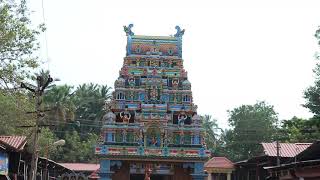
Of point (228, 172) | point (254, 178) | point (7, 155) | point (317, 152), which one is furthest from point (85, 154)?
point (317, 152)

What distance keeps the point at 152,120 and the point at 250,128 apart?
33.1m

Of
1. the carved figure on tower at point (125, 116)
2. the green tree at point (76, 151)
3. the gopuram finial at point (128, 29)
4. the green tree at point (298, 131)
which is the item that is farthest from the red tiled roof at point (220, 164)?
the green tree at point (76, 151)

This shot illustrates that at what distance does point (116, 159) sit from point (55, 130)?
3621cm

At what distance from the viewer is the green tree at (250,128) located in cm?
7050

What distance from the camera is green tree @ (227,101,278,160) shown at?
231 ft

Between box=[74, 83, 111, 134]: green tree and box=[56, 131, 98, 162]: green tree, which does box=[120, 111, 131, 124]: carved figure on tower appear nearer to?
box=[56, 131, 98, 162]: green tree

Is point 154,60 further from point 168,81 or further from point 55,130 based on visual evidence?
point 55,130

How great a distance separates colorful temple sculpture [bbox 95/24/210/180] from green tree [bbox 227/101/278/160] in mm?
27774

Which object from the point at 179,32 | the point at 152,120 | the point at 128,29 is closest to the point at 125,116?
the point at 152,120

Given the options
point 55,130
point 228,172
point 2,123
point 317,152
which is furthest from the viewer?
point 55,130

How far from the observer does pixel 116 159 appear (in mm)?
42000

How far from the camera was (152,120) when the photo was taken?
142 feet

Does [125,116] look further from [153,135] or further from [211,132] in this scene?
[211,132]

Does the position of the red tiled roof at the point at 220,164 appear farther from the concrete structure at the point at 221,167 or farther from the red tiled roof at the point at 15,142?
the red tiled roof at the point at 15,142
